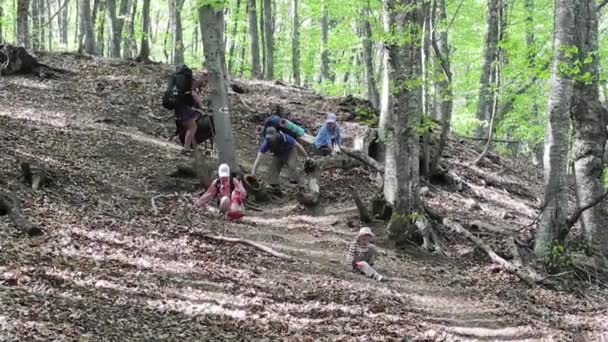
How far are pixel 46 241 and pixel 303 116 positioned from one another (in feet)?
34.5

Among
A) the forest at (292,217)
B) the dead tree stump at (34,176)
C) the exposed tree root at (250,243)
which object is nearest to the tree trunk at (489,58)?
the forest at (292,217)

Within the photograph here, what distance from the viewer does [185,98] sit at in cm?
1120

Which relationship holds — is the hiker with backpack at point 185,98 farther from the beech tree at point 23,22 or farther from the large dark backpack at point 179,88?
the beech tree at point 23,22

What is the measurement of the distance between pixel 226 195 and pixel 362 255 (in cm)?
235

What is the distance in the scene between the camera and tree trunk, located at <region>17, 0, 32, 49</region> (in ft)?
49.4

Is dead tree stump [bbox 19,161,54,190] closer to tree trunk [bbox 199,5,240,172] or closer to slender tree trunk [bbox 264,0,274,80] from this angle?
tree trunk [bbox 199,5,240,172]

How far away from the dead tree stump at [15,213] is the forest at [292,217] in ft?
0.08

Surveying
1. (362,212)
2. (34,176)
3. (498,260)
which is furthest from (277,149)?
(34,176)

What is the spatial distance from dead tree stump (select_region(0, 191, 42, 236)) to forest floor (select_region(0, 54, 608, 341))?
0.10 meters

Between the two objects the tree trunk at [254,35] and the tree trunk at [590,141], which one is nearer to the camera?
the tree trunk at [590,141]

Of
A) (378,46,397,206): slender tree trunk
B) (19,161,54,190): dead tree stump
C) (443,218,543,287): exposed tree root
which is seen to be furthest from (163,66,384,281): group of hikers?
(443,218,543,287): exposed tree root

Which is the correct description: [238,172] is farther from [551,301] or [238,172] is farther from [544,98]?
[544,98]

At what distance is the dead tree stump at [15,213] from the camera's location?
653 cm

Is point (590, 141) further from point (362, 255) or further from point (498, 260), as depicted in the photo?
point (362, 255)
